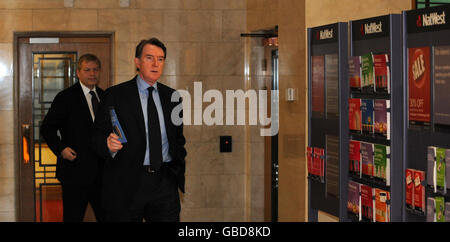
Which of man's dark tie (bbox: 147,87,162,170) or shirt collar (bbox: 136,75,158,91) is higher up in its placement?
shirt collar (bbox: 136,75,158,91)

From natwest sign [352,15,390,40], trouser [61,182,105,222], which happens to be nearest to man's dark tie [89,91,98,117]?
trouser [61,182,105,222]

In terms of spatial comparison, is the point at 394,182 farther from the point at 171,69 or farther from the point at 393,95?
the point at 171,69

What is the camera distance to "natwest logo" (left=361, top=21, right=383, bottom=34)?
3.38 meters

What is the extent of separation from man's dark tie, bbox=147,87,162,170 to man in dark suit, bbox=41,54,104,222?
155cm

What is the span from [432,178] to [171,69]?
4.08m

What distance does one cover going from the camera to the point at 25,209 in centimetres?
682

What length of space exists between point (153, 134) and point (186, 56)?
295 cm

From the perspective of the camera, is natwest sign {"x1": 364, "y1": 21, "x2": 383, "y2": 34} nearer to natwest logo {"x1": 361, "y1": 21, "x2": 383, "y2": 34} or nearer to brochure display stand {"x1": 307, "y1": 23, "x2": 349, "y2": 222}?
natwest logo {"x1": 361, "y1": 21, "x2": 383, "y2": 34}

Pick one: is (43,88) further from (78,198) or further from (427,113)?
(427,113)

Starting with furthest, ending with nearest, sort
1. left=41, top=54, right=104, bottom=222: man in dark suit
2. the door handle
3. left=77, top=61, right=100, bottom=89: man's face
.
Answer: the door handle, left=77, top=61, right=100, bottom=89: man's face, left=41, top=54, right=104, bottom=222: man in dark suit

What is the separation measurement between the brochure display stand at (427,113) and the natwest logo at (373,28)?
0.21 metres

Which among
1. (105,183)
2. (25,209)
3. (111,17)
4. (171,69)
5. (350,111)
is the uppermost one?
(111,17)

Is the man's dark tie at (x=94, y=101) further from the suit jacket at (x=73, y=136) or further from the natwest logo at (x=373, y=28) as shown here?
the natwest logo at (x=373, y=28)

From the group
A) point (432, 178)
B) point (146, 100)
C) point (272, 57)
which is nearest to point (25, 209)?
point (272, 57)
